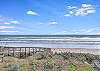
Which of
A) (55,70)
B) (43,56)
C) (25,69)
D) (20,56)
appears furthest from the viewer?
(20,56)

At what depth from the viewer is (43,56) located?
19719 millimetres

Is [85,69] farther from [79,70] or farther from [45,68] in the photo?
[45,68]

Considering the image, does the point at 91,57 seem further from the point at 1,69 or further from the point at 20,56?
the point at 1,69

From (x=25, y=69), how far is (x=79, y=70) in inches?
124

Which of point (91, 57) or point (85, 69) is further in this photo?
point (91, 57)

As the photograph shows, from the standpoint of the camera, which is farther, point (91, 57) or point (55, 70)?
point (91, 57)

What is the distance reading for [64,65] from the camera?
49.2ft

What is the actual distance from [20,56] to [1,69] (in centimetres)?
686

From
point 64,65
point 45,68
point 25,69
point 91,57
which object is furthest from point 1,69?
point 91,57

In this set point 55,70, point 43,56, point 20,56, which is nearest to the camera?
point 55,70

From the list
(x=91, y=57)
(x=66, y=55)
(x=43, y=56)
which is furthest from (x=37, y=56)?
(x=91, y=57)

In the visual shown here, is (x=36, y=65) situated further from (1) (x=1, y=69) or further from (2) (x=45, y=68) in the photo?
(1) (x=1, y=69)

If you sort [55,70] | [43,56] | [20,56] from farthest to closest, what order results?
[20,56]
[43,56]
[55,70]

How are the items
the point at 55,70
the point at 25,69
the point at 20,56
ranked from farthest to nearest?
the point at 20,56, the point at 25,69, the point at 55,70
